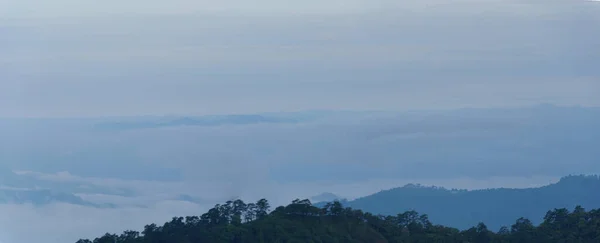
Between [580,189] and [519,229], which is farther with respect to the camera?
[580,189]

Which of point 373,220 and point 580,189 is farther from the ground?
point 580,189

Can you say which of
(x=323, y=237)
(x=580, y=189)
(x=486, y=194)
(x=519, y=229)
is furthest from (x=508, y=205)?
(x=323, y=237)

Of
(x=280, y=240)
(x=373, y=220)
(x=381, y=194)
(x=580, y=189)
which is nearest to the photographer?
(x=280, y=240)

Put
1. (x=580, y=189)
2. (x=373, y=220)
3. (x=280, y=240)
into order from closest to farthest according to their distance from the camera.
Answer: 1. (x=280, y=240)
2. (x=373, y=220)
3. (x=580, y=189)

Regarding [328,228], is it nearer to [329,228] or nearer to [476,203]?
[329,228]

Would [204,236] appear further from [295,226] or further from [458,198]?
[458,198]
